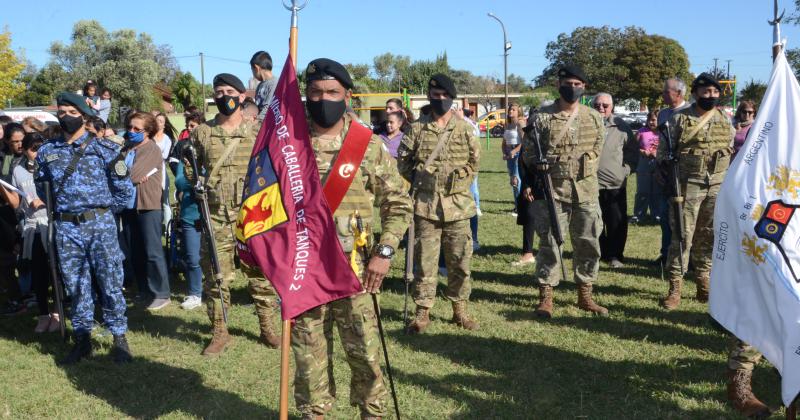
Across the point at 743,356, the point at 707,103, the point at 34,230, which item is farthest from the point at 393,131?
the point at 743,356

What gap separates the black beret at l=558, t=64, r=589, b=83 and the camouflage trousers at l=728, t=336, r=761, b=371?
3151 millimetres

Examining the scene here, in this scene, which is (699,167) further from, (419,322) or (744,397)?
(419,322)

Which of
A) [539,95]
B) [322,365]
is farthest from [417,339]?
[539,95]

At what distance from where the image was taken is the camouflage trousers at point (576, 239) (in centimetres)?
679

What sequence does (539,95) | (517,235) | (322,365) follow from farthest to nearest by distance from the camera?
(539,95), (517,235), (322,365)

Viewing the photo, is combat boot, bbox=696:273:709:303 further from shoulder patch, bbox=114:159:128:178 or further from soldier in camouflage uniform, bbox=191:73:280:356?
shoulder patch, bbox=114:159:128:178

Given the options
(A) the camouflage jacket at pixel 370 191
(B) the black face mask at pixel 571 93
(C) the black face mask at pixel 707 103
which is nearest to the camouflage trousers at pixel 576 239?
(B) the black face mask at pixel 571 93

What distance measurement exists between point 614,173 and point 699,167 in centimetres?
192

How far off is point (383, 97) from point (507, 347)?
35220mm

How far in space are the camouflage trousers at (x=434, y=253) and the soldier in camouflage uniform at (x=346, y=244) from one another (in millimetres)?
2338

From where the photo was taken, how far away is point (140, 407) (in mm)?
4859

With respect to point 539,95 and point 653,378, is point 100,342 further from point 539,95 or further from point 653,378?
point 539,95

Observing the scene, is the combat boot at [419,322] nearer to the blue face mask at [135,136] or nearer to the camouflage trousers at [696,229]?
the camouflage trousers at [696,229]

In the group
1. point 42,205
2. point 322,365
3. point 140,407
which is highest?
point 42,205
